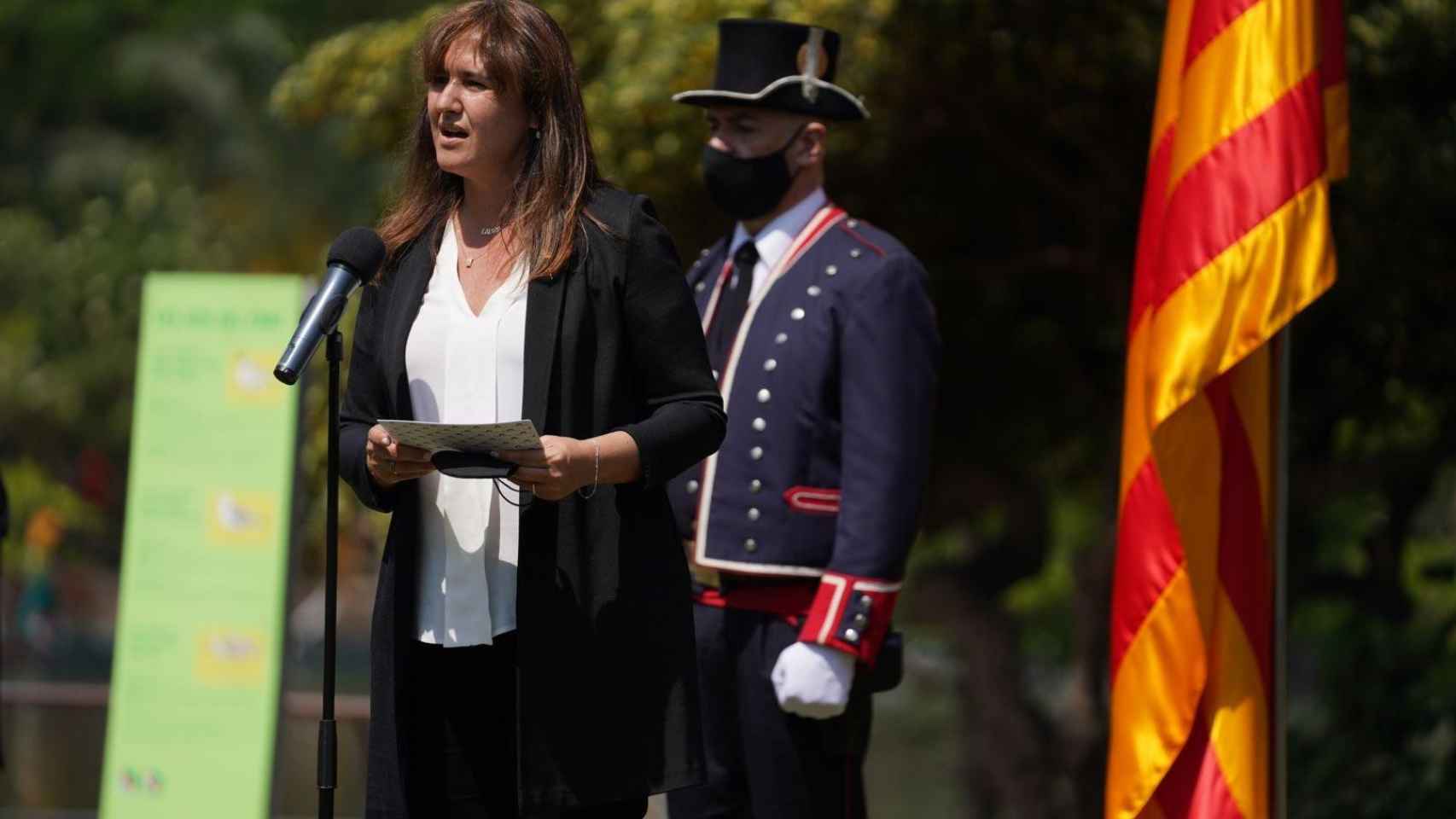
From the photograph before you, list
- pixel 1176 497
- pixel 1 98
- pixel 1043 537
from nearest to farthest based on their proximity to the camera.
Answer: pixel 1176 497 → pixel 1043 537 → pixel 1 98

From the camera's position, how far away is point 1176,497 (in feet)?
15.1

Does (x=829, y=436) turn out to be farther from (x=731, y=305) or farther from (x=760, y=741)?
(x=760, y=741)

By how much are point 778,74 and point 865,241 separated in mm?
451

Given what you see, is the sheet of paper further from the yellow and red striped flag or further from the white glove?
the yellow and red striped flag

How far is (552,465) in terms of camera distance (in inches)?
120

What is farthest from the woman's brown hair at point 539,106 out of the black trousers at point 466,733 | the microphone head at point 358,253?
the black trousers at point 466,733

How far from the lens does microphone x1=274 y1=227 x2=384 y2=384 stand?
3.18 metres

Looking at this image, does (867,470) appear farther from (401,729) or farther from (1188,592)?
(401,729)

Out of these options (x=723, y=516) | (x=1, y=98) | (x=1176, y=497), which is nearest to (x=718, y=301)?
(x=723, y=516)

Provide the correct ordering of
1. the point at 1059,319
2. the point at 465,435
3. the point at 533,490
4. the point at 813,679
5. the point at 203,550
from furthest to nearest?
1. the point at 1059,319
2. the point at 203,550
3. the point at 813,679
4. the point at 533,490
5. the point at 465,435

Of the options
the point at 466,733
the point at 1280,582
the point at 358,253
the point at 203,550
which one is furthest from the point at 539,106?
the point at 203,550

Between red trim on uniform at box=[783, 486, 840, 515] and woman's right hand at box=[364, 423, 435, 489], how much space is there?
134 cm

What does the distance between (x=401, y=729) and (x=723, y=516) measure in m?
1.33

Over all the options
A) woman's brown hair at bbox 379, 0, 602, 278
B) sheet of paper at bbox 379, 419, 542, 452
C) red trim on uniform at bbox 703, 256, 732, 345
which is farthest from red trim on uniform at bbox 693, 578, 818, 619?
sheet of paper at bbox 379, 419, 542, 452
